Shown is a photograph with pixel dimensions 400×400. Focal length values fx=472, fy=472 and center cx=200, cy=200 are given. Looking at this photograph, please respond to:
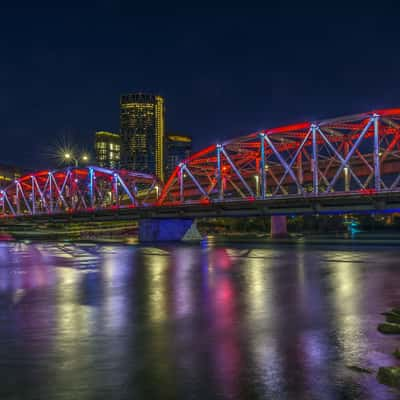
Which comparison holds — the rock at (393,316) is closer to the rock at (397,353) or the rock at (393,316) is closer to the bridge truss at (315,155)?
the rock at (397,353)

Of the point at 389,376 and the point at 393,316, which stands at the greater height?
the point at 389,376

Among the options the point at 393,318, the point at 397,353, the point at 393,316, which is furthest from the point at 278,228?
the point at 397,353

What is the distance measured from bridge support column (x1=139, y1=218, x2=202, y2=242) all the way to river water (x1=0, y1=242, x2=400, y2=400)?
53507 millimetres

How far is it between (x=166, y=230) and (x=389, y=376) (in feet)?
230

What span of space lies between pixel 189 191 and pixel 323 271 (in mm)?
95665

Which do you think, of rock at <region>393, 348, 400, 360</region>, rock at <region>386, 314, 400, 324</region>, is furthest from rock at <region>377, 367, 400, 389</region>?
rock at <region>386, 314, 400, 324</region>

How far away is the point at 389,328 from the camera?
12398mm

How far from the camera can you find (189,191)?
122750mm

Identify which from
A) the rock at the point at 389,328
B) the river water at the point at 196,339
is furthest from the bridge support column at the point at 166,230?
the rock at the point at 389,328

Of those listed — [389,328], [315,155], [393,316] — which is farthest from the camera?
[315,155]

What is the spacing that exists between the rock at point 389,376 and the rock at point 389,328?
3706 mm

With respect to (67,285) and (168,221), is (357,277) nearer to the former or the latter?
(67,285)

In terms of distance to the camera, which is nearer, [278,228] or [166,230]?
[166,230]

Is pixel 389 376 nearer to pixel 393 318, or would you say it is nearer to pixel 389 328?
pixel 389 328
